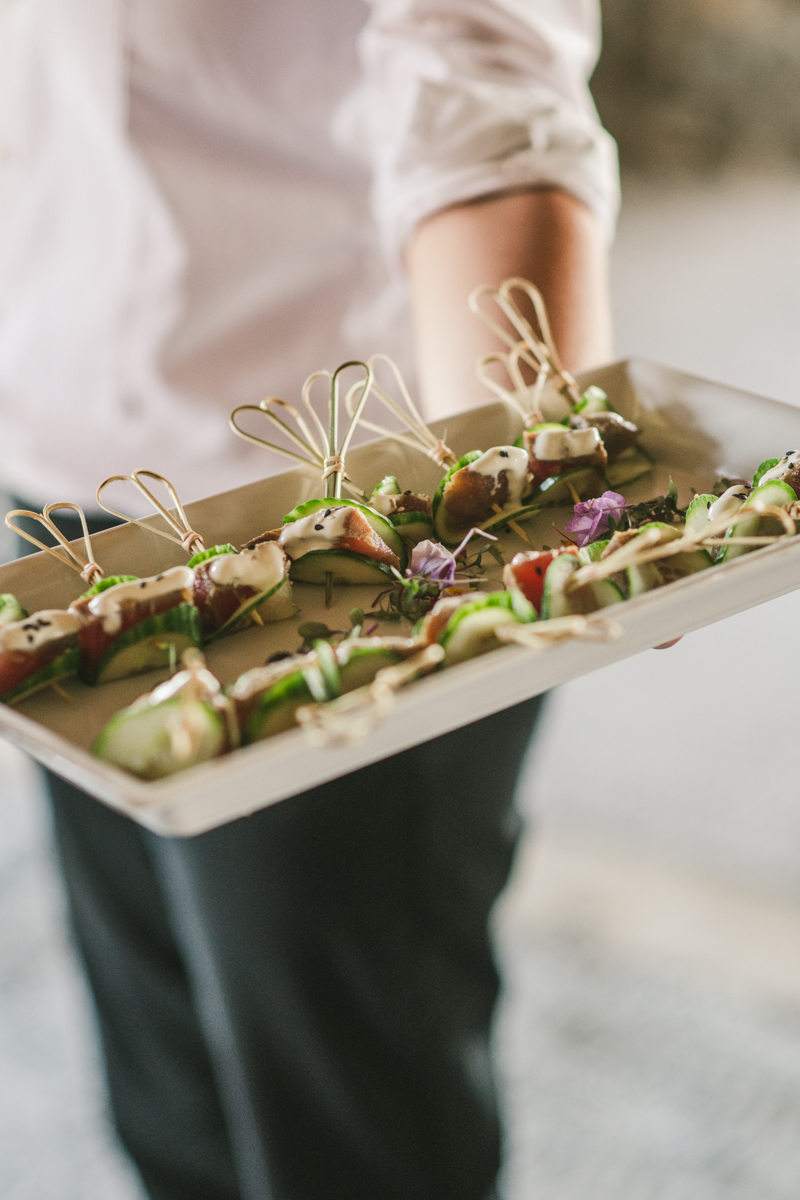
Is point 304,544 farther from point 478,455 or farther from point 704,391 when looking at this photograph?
point 704,391

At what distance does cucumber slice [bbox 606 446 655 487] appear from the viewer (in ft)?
2.23

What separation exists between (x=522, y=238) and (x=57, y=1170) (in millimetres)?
988

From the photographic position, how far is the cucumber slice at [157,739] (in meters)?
0.41

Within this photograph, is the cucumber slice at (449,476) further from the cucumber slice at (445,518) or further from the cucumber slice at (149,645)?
the cucumber slice at (149,645)

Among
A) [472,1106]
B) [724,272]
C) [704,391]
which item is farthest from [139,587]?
[724,272]

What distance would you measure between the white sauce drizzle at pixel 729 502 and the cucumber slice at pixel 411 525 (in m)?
0.15

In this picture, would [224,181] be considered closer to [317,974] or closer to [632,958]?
[317,974]

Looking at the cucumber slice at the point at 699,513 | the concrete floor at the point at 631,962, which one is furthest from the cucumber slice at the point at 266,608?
the concrete floor at the point at 631,962

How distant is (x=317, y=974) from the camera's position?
0.81 metres

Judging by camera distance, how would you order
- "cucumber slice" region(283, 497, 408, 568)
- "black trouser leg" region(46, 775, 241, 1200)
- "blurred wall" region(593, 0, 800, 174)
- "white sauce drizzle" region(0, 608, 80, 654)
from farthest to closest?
"blurred wall" region(593, 0, 800, 174)
"black trouser leg" region(46, 775, 241, 1200)
"cucumber slice" region(283, 497, 408, 568)
"white sauce drizzle" region(0, 608, 80, 654)

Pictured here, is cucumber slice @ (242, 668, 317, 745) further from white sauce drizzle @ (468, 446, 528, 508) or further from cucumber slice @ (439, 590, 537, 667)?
white sauce drizzle @ (468, 446, 528, 508)

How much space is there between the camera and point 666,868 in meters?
1.38

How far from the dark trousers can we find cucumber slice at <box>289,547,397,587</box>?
218mm

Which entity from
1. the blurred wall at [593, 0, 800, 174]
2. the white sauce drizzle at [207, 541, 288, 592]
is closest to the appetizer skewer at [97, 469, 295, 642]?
the white sauce drizzle at [207, 541, 288, 592]
